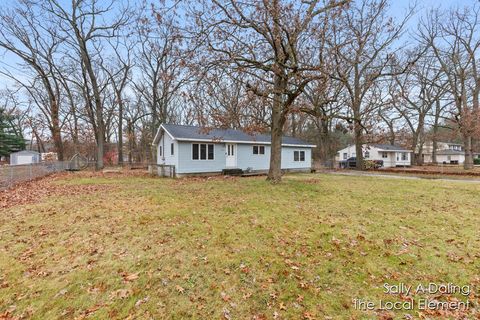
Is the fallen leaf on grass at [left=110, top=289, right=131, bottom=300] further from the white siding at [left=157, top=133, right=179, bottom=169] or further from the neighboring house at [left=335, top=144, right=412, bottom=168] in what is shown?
the neighboring house at [left=335, top=144, right=412, bottom=168]

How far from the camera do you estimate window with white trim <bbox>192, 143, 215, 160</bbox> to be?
16.6m

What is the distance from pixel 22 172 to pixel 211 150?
10805 millimetres

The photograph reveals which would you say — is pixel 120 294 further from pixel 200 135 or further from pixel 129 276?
pixel 200 135

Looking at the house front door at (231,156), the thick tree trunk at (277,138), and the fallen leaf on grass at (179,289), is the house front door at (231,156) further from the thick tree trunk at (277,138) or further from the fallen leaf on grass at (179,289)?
the fallen leaf on grass at (179,289)

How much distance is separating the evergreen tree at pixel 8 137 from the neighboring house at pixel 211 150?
33.7 metres

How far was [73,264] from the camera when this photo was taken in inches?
156

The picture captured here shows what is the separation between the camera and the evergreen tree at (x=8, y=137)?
3675 cm

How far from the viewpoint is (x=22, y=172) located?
42.7 feet

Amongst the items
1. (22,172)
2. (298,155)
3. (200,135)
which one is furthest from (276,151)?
(22,172)

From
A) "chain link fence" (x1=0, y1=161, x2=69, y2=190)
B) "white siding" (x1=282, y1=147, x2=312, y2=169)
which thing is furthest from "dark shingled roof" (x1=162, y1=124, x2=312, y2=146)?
"chain link fence" (x1=0, y1=161, x2=69, y2=190)

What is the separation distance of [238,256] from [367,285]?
2010 millimetres

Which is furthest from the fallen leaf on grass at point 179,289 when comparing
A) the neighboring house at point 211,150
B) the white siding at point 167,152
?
the white siding at point 167,152

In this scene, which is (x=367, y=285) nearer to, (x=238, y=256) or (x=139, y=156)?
(x=238, y=256)

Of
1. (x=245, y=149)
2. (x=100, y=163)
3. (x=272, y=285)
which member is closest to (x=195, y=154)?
(x=245, y=149)
